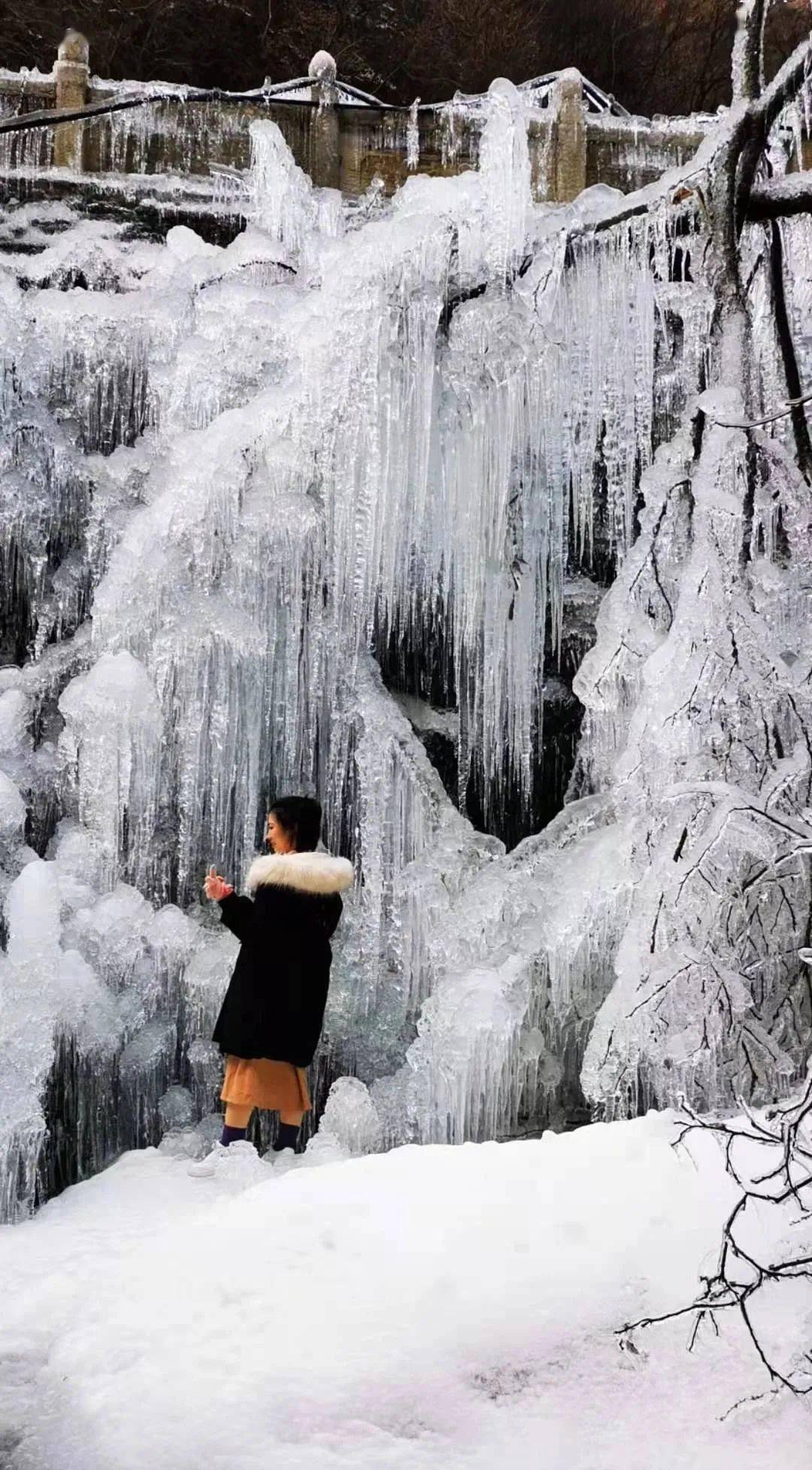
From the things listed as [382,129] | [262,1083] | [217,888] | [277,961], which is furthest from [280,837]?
[382,129]

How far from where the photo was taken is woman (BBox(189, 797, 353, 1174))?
4.23 m

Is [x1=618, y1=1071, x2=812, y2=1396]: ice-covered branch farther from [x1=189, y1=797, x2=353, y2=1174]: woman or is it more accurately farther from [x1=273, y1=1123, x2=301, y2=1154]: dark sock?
[x1=273, y1=1123, x2=301, y2=1154]: dark sock

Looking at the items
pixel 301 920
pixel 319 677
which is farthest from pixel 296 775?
pixel 301 920

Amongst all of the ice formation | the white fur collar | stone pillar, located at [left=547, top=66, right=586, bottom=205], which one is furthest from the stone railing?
the white fur collar

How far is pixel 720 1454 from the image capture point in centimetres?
209

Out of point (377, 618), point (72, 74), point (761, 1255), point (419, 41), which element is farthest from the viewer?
point (419, 41)

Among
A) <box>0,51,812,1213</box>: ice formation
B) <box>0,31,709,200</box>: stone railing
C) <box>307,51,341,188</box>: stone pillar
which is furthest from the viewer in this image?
<box>307,51,341,188</box>: stone pillar

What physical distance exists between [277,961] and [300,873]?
31 centimetres

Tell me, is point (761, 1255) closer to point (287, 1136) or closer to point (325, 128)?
point (287, 1136)

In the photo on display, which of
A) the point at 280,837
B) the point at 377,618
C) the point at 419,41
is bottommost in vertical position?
the point at 280,837

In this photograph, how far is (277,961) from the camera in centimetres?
427

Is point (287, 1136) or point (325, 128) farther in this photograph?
point (325, 128)

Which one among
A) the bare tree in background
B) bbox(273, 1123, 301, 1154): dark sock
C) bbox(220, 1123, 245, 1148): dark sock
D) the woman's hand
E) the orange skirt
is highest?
the bare tree in background

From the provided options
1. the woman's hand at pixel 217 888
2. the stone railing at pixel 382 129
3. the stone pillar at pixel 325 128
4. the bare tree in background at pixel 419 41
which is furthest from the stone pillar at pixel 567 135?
the woman's hand at pixel 217 888
